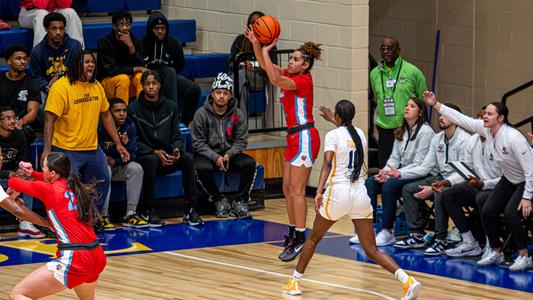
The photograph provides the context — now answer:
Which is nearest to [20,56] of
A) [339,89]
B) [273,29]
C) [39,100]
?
[39,100]

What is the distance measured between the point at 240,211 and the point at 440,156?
2417 mm

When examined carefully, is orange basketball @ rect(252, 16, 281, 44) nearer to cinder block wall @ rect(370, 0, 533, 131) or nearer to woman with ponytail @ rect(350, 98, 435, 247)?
woman with ponytail @ rect(350, 98, 435, 247)

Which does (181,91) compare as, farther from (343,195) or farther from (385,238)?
(343,195)

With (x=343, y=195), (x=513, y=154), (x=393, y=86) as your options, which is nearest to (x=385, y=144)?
(x=393, y=86)

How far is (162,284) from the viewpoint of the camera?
892 centimetres

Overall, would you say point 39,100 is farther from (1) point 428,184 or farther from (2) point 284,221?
(1) point 428,184

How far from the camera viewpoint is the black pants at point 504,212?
9453 mm

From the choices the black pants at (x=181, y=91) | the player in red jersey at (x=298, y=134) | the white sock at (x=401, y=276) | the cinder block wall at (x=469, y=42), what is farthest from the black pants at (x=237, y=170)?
the white sock at (x=401, y=276)

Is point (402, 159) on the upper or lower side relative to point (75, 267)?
upper

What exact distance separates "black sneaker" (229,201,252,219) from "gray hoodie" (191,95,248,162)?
521 mm

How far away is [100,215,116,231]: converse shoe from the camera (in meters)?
11.2

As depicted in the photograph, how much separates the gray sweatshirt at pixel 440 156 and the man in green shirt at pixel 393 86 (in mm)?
1285

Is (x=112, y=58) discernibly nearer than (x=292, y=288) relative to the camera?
No

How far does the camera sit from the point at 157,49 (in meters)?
12.7
